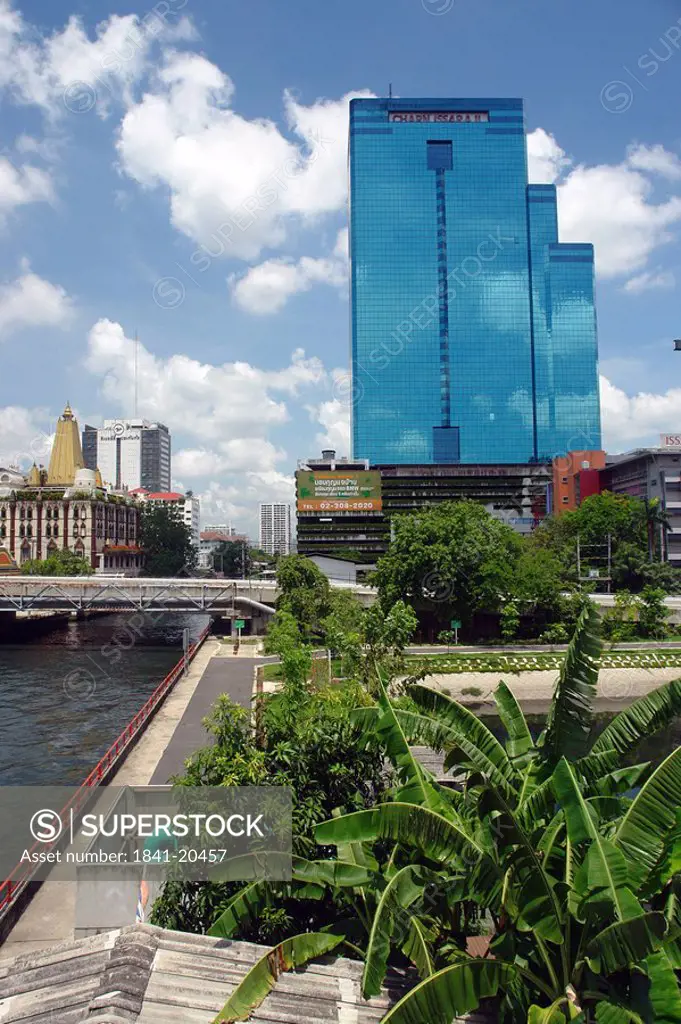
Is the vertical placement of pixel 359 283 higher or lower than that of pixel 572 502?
higher

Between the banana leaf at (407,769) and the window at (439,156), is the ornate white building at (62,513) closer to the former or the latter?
the window at (439,156)

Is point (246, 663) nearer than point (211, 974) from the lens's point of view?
No

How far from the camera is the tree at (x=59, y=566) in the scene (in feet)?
328

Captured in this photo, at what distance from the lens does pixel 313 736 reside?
1172cm

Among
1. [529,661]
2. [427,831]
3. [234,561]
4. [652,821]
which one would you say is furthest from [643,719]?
[234,561]

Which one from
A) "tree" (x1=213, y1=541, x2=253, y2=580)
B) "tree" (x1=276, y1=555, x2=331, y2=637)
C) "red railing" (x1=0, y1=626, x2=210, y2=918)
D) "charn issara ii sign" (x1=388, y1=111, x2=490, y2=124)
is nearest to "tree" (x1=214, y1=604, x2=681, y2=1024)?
"red railing" (x1=0, y1=626, x2=210, y2=918)

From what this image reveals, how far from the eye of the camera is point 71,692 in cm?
4338

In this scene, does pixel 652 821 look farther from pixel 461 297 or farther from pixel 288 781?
pixel 461 297

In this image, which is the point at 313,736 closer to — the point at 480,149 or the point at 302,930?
the point at 302,930

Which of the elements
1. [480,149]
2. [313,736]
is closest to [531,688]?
[313,736]

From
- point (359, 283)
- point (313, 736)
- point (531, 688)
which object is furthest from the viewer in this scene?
point (359, 283)

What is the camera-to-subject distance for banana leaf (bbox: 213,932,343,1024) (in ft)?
24.8

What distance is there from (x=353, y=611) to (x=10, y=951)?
34.9m

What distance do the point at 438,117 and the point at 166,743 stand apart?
529 feet
